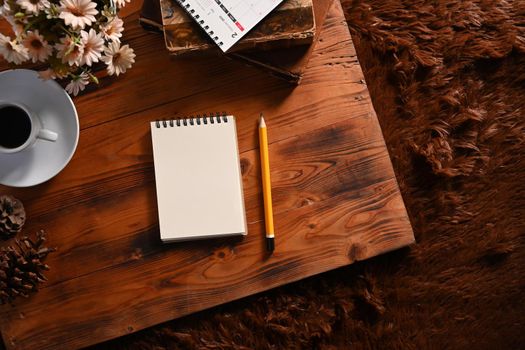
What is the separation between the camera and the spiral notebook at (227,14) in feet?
2.28

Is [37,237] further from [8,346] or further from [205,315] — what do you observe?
[205,315]

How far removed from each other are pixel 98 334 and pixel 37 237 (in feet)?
0.56

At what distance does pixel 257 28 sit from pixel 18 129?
35 cm

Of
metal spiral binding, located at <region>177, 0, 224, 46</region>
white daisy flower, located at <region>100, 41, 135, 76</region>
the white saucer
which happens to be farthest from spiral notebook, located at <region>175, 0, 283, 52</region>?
the white saucer

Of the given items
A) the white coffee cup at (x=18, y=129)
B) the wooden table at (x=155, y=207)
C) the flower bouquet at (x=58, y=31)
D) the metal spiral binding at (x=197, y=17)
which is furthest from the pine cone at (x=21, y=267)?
the metal spiral binding at (x=197, y=17)

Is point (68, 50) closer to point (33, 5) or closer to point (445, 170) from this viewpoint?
point (33, 5)

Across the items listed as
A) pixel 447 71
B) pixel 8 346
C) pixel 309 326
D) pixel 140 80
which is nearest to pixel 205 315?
pixel 309 326

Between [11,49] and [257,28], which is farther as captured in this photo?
[257,28]

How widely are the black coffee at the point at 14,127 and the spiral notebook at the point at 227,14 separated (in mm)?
262

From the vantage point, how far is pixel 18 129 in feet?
2.20

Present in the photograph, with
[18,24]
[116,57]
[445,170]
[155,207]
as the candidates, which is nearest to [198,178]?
[155,207]

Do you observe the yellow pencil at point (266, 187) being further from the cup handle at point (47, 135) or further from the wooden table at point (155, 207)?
the cup handle at point (47, 135)

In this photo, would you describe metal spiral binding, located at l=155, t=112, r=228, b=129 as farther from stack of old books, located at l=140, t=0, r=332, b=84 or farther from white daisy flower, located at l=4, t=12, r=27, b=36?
white daisy flower, located at l=4, t=12, r=27, b=36

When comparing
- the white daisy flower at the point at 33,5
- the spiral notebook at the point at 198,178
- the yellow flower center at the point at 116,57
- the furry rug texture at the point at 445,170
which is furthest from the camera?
the furry rug texture at the point at 445,170
